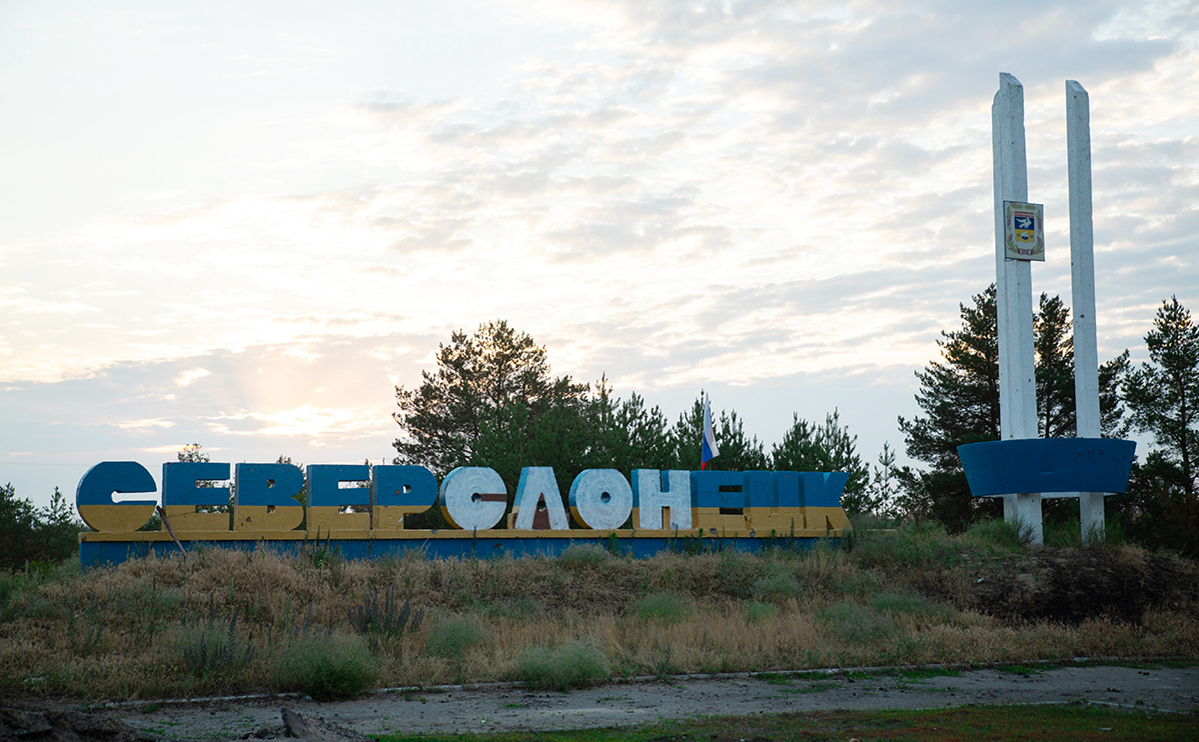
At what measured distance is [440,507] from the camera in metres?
22.2

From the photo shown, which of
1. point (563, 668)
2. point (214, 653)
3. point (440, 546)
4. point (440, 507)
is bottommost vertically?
point (563, 668)

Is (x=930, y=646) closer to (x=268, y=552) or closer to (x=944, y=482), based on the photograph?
(x=268, y=552)

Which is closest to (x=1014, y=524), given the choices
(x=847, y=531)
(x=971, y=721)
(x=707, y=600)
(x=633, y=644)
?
(x=847, y=531)

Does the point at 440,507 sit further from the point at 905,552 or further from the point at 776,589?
the point at 905,552

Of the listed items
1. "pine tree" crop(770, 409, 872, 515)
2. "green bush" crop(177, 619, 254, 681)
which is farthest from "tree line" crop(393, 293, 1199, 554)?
"green bush" crop(177, 619, 254, 681)

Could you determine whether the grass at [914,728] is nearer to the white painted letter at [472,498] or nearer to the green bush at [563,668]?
the green bush at [563,668]

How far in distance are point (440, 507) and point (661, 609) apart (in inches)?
254

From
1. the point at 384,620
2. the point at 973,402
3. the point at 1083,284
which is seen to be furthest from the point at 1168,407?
the point at 384,620

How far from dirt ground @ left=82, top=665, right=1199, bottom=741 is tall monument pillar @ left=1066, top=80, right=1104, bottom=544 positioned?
10.7 metres

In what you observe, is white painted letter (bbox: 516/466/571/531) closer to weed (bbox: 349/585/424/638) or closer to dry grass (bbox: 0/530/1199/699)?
dry grass (bbox: 0/530/1199/699)

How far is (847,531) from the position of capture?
24984mm

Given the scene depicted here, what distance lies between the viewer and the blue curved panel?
23969 millimetres

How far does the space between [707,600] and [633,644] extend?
14.9ft

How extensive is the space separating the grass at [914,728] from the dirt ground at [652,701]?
553 mm
